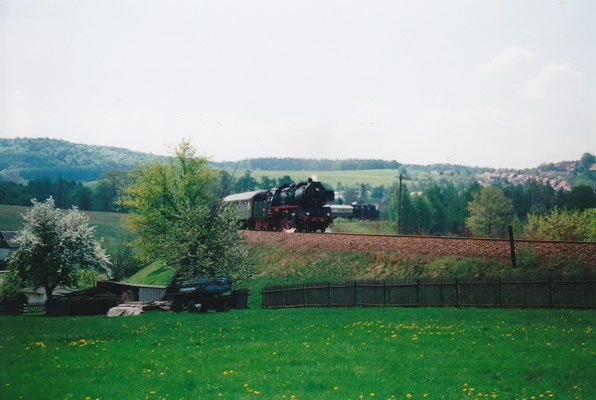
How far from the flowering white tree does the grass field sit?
21026 mm

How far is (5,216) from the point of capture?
6938 cm

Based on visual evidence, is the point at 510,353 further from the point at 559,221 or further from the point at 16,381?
the point at 559,221

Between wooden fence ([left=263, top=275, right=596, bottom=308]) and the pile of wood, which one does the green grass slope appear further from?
wooden fence ([left=263, top=275, right=596, bottom=308])

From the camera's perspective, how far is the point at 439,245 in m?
32.5

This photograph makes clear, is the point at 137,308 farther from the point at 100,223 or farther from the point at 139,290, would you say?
the point at 100,223

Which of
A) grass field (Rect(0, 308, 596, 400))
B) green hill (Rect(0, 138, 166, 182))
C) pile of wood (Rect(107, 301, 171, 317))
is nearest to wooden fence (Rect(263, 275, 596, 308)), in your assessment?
grass field (Rect(0, 308, 596, 400))

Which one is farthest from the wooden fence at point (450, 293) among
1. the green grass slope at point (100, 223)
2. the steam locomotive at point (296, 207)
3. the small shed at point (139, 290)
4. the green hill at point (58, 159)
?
the green hill at point (58, 159)

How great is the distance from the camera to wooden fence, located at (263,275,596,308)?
22.9 metres

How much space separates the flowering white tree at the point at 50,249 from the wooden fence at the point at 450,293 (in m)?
19.9

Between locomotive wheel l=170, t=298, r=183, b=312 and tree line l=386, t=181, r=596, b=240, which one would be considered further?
tree line l=386, t=181, r=596, b=240

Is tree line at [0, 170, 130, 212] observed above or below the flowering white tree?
above

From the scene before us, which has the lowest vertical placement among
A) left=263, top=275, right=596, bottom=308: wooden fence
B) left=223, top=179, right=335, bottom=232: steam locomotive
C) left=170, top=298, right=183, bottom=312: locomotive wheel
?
left=170, top=298, right=183, bottom=312: locomotive wheel

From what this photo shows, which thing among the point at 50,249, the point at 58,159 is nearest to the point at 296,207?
the point at 50,249

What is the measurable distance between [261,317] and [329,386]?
13983mm
